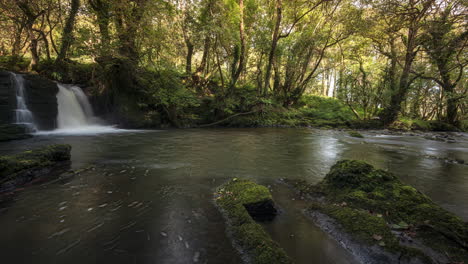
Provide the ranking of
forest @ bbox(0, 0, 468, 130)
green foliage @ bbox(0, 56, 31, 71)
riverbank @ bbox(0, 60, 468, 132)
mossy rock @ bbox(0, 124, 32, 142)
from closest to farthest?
mossy rock @ bbox(0, 124, 32, 142), forest @ bbox(0, 0, 468, 130), green foliage @ bbox(0, 56, 31, 71), riverbank @ bbox(0, 60, 468, 132)

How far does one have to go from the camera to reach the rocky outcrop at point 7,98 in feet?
28.9

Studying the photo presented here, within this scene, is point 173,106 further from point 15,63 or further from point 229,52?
point 15,63

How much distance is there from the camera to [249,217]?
99.3 inches

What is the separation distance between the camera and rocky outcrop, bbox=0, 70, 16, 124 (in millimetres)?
8805

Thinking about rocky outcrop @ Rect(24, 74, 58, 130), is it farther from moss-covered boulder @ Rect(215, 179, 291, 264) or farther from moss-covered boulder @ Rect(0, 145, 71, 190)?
moss-covered boulder @ Rect(215, 179, 291, 264)

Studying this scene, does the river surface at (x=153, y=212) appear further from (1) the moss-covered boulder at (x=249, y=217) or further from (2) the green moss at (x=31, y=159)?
(2) the green moss at (x=31, y=159)

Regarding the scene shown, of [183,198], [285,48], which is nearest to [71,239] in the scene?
[183,198]

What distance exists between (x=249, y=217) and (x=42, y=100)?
13636 mm

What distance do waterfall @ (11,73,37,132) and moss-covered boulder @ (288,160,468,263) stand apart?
12770 millimetres

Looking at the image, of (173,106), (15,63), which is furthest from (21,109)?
(173,106)

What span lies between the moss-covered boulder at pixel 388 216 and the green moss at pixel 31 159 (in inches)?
209

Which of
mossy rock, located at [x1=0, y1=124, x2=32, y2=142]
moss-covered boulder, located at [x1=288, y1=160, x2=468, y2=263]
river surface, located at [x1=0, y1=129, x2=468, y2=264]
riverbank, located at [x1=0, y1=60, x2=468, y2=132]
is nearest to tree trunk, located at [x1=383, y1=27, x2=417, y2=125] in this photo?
riverbank, located at [x1=0, y1=60, x2=468, y2=132]

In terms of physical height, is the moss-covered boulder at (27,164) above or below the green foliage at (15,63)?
below

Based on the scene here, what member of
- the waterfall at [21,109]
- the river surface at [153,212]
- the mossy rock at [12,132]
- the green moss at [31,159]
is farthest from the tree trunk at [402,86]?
the waterfall at [21,109]
